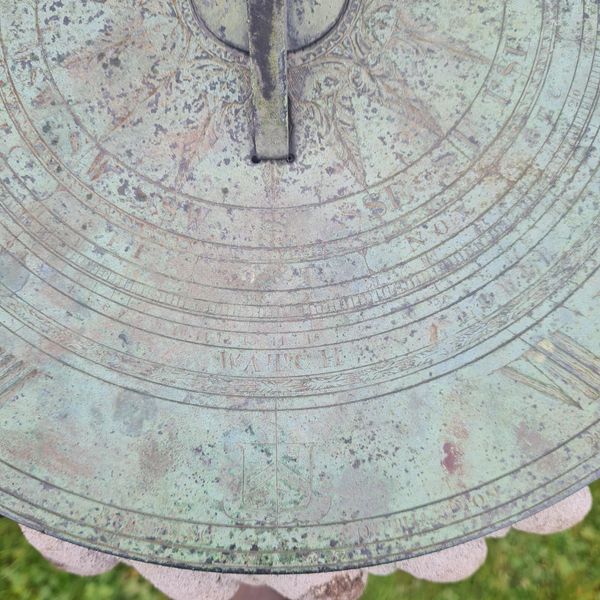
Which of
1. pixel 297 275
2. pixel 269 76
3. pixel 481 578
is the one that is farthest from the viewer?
pixel 481 578

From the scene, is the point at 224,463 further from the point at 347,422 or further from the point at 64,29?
the point at 64,29

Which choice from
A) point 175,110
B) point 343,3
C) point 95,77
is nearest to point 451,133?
point 343,3

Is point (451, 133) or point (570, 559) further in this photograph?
point (570, 559)

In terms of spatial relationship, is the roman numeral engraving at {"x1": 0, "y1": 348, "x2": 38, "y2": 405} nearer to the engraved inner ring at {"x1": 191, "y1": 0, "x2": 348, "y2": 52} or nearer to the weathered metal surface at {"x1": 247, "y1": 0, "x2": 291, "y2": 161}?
the weathered metal surface at {"x1": 247, "y1": 0, "x2": 291, "y2": 161}

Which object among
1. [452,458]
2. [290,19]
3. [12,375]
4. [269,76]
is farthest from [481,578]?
[290,19]

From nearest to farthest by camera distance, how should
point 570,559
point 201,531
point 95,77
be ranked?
point 201,531, point 95,77, point 570,559

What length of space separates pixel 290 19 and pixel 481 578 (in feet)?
6.51

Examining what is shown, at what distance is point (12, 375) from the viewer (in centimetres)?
148

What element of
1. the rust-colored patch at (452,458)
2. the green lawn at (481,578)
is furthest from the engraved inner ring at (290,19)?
the green lawn at (481,578)

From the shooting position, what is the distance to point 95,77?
59.4 inches

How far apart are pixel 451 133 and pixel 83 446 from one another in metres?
1.23

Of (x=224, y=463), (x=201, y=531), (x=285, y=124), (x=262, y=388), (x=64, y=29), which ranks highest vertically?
(x=64, y=29)

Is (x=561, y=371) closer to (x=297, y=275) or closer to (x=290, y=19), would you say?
(x=297, y=275)

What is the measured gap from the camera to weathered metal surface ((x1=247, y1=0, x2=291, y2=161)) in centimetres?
133
